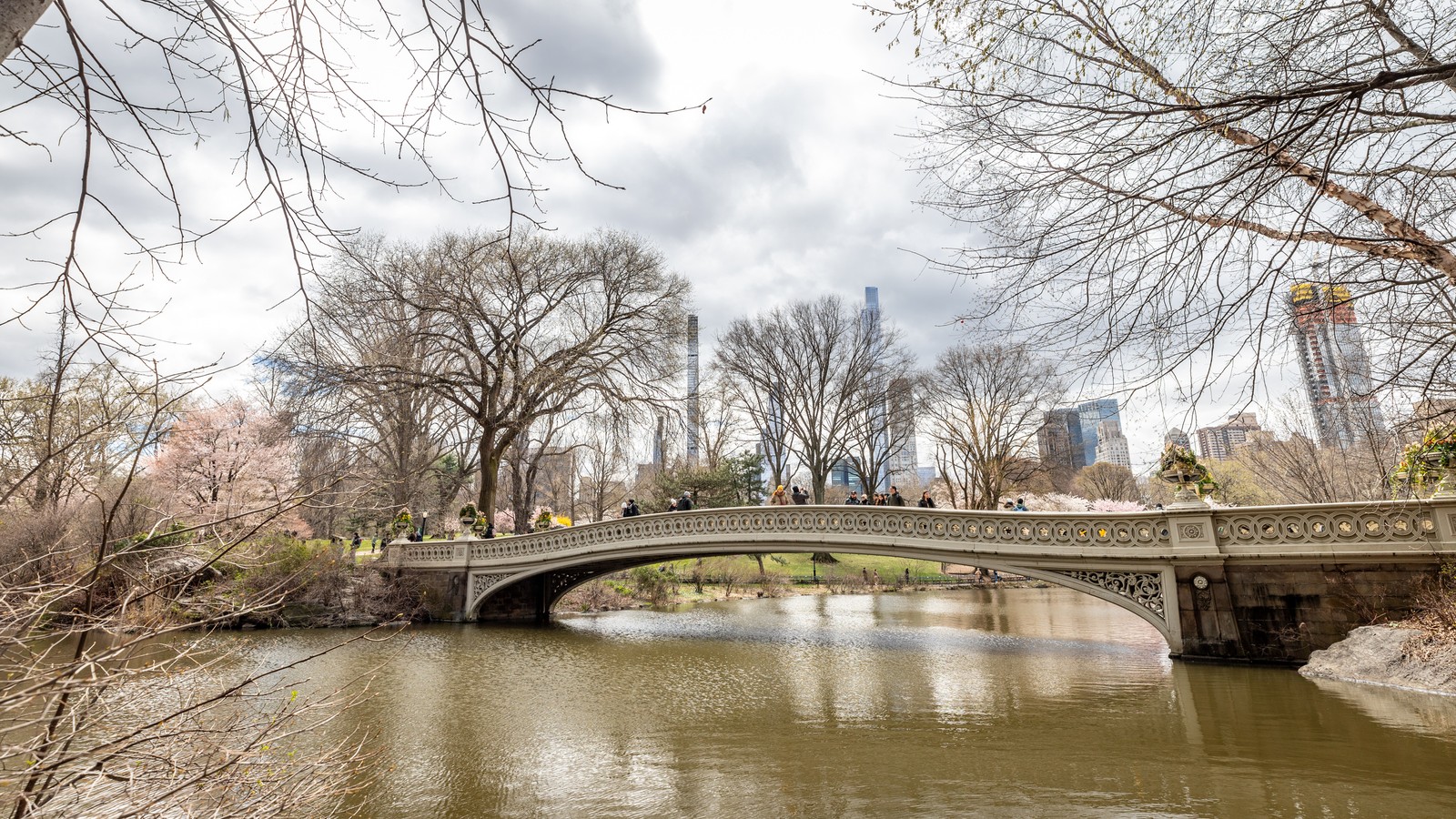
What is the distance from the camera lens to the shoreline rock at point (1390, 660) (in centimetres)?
729

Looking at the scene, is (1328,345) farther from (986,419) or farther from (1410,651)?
(986,419)

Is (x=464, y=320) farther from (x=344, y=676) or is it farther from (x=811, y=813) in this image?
(x=811, y=813)

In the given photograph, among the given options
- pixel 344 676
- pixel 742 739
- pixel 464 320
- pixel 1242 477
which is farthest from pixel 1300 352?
pixel 1242 477

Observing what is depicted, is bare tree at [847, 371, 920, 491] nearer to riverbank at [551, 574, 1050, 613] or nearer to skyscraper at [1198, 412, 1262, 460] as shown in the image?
riverbank at [551, 574, 1050, 613]

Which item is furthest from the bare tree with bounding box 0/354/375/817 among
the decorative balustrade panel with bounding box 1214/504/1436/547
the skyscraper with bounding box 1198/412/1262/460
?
the decorative balustrade panel with bounding box 1214/504/1436/547

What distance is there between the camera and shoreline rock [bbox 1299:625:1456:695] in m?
7.29

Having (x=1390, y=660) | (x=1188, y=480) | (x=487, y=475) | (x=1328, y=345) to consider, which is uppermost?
(x=487, y=475)

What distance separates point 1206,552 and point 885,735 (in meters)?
6.47

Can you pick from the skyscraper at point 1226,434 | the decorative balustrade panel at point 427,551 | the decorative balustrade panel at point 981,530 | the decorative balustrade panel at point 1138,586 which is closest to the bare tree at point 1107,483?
the decorative balustrade panel at point 981,530

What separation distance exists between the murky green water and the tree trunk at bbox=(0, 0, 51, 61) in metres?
3.56

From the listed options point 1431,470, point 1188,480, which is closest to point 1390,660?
point 1431,470

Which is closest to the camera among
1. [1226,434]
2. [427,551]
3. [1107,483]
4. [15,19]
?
[15,19]

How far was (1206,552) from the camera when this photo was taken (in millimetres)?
9773

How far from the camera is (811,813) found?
14.7 feet
